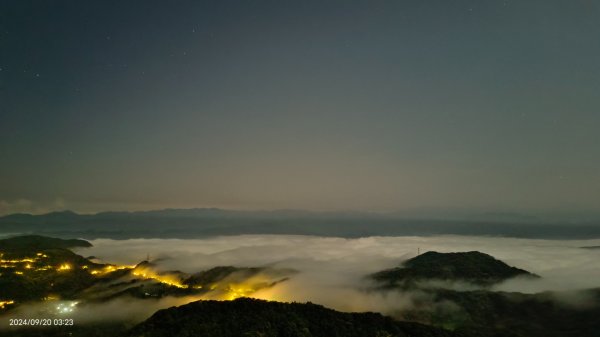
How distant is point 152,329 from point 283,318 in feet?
161

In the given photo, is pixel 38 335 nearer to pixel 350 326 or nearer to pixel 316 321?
pixel 316 321

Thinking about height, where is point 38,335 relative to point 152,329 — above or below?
below

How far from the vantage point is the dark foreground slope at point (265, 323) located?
14388 cm

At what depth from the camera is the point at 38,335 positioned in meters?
163

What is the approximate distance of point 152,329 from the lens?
14038 cm

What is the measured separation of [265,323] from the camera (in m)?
154

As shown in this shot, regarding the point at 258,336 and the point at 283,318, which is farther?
the point at 283,318

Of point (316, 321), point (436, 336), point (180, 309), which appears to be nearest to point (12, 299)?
point (180, 309)

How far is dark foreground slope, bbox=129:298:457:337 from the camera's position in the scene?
14388cm

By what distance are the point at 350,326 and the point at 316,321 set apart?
45.4ft

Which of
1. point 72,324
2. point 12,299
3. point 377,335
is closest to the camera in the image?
point 377,335

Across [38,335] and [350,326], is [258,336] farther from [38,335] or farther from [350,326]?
[38,335]

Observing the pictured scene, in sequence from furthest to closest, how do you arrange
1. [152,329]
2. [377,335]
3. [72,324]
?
1. [72,324]
2. [377,335]
3. [152,329]

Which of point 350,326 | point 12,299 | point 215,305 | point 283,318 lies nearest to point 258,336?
point 283,318
